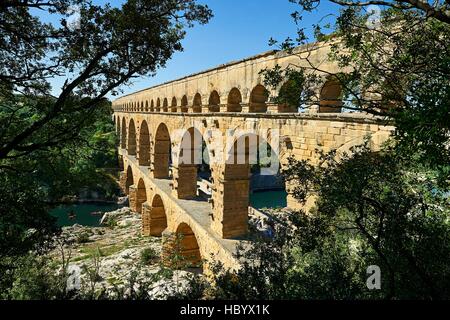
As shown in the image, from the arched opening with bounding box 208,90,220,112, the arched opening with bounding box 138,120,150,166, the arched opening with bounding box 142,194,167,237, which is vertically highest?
the arched opening with bounding box 208,90,220,112

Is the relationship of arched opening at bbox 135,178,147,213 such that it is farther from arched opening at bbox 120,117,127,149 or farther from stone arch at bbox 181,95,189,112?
arched opening at bbox 120,117,127,149

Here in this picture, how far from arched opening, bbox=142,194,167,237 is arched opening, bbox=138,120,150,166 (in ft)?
22.8

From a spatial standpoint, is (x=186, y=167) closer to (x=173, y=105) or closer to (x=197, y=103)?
(x=197, y=103)

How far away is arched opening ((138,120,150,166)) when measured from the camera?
87.0 feet

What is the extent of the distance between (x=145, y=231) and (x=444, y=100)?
2001 centimetres

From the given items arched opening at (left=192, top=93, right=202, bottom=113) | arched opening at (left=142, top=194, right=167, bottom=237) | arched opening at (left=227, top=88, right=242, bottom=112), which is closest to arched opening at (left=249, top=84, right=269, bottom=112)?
arched opening at (left=227, top=88, right=242, bottom=112)

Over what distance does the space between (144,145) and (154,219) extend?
833cm

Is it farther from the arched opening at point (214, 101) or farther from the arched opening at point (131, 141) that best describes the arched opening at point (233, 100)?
the arched opening at point (131, 141)

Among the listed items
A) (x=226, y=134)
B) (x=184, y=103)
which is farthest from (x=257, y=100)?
(x=184, y=103)

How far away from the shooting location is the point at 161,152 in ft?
71.9

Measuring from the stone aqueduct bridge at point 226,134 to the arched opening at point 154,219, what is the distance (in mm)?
57

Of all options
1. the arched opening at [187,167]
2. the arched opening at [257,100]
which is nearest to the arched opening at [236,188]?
the arched opening at [257,100]

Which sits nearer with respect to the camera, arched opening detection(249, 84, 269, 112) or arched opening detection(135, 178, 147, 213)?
arched opening detection(249, 84, 269, 112)
